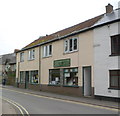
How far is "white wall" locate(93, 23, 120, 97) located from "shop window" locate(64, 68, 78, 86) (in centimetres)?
330

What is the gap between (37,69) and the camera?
2738 cm

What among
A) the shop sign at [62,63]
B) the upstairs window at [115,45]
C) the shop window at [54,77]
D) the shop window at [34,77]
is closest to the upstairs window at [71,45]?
the shop sign at [62,63]

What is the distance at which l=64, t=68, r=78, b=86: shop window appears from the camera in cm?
2022

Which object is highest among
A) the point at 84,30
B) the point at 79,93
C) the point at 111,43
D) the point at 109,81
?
the point at 84,30

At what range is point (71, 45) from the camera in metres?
21.3

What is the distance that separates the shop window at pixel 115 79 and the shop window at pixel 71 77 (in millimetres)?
4830

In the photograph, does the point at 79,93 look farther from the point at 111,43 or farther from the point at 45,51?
the point at 45,51

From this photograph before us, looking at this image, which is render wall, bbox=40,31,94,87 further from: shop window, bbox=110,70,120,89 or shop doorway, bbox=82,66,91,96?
shop window, bbox=110,70,120,89

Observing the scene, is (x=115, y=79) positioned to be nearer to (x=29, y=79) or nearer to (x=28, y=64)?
(x=29, y=79)

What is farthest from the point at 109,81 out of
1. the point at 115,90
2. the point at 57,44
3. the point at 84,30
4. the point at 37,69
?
the point at 37,69

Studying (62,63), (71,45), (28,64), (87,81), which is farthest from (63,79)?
(28,64)

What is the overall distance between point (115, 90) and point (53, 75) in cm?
1019

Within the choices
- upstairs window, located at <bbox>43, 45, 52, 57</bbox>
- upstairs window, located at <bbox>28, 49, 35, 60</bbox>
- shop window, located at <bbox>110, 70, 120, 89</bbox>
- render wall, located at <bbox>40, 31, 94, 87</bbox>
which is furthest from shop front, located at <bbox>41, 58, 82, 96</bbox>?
upstairs window, located at <bbox>28, 49, 35, 60</bbox>

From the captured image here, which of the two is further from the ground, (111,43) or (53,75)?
(111,43)
